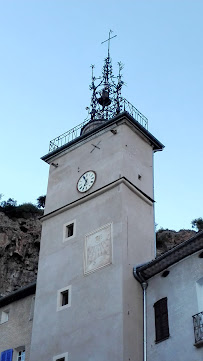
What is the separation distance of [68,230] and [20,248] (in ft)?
81.9

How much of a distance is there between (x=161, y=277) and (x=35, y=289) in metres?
7.07

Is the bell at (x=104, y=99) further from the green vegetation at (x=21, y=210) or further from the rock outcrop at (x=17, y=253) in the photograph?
the green vegetation at (x=21, y=210)

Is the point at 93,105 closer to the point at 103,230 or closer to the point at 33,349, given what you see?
the point at 103,230

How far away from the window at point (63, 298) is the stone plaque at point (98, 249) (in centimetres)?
121

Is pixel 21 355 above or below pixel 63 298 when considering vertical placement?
below

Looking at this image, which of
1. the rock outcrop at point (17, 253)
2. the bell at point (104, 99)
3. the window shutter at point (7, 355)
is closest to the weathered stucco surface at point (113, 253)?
the window shutter at point (7, 355)

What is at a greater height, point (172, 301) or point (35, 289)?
point (35, 289)

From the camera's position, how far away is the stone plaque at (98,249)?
2423cm

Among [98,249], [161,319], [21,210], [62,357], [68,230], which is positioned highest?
[21,210]

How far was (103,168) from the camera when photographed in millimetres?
27188

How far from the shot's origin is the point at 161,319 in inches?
858

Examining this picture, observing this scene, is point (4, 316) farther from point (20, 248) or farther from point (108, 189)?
point (20, 248)

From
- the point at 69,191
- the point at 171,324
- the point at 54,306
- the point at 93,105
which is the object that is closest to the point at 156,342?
the point at 171,324

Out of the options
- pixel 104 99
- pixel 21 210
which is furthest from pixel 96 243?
pixel 21 210
